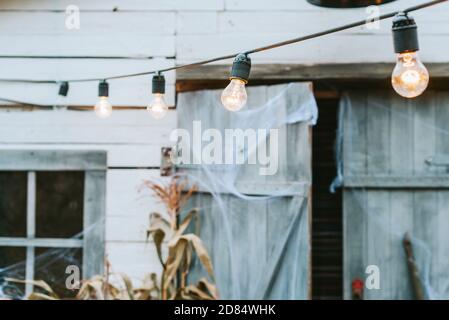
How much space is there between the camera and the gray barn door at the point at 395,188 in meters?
3.15

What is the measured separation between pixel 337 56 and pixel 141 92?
4.29 feet

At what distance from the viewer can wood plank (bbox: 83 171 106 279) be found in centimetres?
328

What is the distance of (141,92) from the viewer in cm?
331

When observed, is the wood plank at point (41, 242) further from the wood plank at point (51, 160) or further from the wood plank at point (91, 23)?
the wood plank at point (91, 23)

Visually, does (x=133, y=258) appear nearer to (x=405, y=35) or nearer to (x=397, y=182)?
(x=397, y=182)

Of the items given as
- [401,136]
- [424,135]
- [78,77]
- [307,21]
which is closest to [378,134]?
[401,136]

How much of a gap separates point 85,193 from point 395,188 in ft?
6.68

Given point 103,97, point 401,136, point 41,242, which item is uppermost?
point 103,97

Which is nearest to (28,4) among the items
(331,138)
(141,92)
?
(141,92)

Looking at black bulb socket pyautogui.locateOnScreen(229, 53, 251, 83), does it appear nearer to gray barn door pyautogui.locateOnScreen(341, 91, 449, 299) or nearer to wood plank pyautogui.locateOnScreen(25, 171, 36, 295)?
gray barn door pyautogui.locateOnScreen(341, 91, 449, 299)

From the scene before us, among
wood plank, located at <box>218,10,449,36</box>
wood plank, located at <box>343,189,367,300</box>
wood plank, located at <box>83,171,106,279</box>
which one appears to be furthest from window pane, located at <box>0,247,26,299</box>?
wood plank, located at <box>343,189,367,300</box>

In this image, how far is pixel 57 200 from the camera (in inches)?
132

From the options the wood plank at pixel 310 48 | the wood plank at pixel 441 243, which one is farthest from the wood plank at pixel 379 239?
the wood plank at pixel 310 48

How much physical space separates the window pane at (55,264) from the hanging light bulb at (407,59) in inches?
95.2
